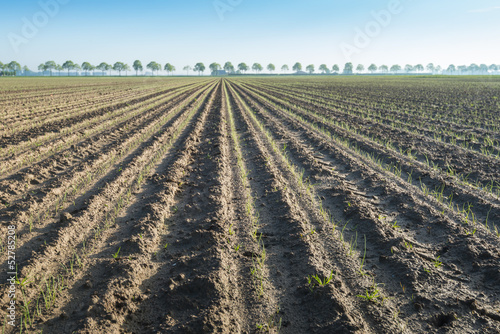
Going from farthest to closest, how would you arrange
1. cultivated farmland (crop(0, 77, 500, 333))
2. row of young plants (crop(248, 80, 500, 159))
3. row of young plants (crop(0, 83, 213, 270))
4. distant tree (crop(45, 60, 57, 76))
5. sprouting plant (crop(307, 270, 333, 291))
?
distant tree (crop(45, 60, 57, 76)), row of young plants (crop(248, 80, 500, 159)), row of young plants (crop(0, 83, 213, 270)), sprouting plant (crop(307, 270, 333, 291)), cultivated farmland (crop(0, 77, 500, 333))

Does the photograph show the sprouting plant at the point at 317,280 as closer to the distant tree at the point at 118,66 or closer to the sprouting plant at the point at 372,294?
the sprouting plant at the point at 372,294

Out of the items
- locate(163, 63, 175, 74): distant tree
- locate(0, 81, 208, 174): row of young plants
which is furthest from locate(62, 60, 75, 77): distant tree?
locate(0, 81, 208, 174): row of young plants

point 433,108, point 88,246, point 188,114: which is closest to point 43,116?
point 188,114

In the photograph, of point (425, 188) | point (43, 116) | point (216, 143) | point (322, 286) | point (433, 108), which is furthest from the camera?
Result: point (433, 108)

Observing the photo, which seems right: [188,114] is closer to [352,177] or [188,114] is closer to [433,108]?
[352,177]

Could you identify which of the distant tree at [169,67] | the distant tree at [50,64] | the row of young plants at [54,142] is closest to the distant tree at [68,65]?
the distant tree at [50,64]

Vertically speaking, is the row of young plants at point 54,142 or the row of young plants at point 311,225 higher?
the row of young plants at point 54,142

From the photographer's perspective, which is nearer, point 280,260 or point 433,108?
point 280,260

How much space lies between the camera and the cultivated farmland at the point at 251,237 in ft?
10.5

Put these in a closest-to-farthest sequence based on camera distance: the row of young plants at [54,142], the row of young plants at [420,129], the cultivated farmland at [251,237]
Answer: the cultivated farmland at [251,237] → the row of young plants at [54,142] → the row of young plants at [420,129]

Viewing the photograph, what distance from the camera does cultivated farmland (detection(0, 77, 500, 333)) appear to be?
319 cm

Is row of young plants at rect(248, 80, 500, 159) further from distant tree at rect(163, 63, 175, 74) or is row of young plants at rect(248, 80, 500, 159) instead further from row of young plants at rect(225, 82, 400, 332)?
distant tree at rect(163, 63, 175, 74)

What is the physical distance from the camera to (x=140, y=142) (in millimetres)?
10812

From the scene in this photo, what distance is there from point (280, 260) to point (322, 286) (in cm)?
80
